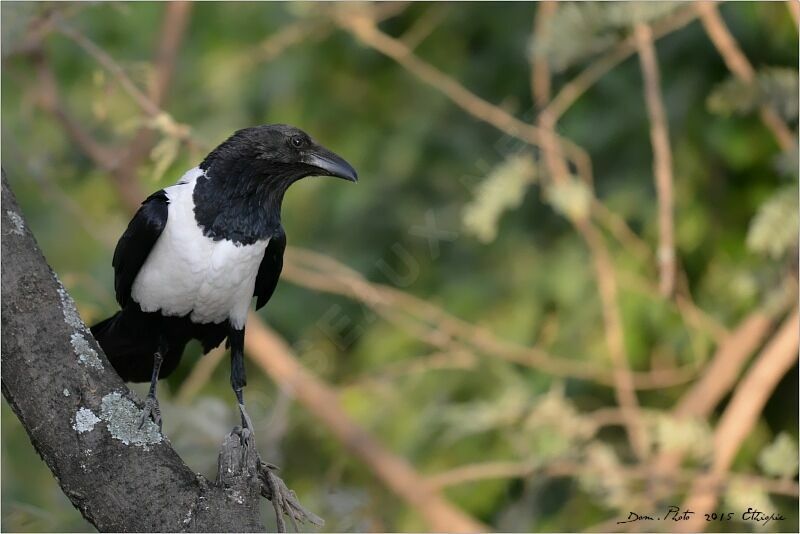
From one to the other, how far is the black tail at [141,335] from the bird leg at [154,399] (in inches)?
0.6

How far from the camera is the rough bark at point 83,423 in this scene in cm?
212

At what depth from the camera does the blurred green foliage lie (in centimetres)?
521

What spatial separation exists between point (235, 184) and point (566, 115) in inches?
141

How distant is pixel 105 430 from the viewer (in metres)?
2.13

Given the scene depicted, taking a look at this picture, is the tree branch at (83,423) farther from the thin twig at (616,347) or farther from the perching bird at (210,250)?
the thin twig at (616,347)

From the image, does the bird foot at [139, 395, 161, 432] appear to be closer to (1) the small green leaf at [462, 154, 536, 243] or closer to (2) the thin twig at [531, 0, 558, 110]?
(1) the small green leaf at [462, 154, 536, 243]

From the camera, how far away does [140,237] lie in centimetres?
268

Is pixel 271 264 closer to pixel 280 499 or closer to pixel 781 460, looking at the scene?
pixel 280 499

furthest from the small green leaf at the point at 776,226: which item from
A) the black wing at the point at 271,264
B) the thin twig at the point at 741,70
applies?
the black wing at the point at 271,264

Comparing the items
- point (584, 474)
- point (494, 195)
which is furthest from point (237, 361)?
point (584, 474)

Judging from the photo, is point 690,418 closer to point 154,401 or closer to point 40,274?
point 154,401

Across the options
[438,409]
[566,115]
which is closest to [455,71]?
[566,115]

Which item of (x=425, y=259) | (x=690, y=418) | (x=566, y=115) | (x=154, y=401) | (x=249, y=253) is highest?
(x=566, y=115)

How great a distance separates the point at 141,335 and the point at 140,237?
0.92 feet
